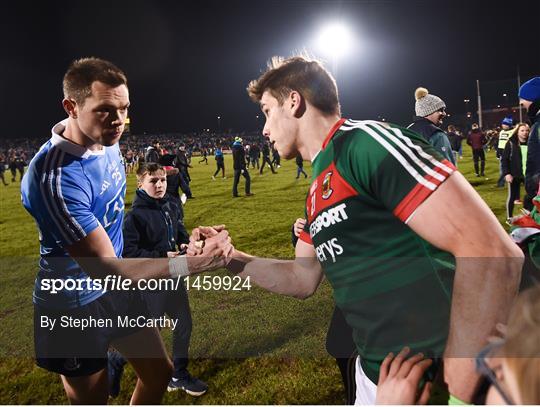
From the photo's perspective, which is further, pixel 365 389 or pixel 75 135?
pixel 75 135

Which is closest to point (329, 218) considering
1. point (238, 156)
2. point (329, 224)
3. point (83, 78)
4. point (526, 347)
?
point (329, 224)

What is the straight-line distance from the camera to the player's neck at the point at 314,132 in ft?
5.54

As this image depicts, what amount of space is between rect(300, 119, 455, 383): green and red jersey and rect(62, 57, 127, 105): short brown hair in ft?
5.96

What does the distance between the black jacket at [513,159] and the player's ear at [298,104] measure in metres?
6.94

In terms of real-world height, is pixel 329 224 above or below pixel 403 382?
above

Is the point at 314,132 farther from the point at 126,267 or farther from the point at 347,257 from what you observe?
the point at 126,267

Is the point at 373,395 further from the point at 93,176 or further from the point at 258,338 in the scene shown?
the point at 258,338

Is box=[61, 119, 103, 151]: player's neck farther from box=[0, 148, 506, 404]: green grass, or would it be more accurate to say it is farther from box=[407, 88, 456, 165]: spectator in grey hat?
box=[407, 88, 456, 165]: spectator in grey hat

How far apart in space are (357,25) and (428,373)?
137 ft

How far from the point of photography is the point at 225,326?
15.4ft

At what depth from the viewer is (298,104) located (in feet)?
5.75

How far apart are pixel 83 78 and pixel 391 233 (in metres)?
2.24

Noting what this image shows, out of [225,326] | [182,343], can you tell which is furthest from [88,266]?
[225,326]

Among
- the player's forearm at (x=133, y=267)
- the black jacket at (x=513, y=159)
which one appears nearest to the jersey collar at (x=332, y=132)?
the player's forearm at (x=133, y=267)
